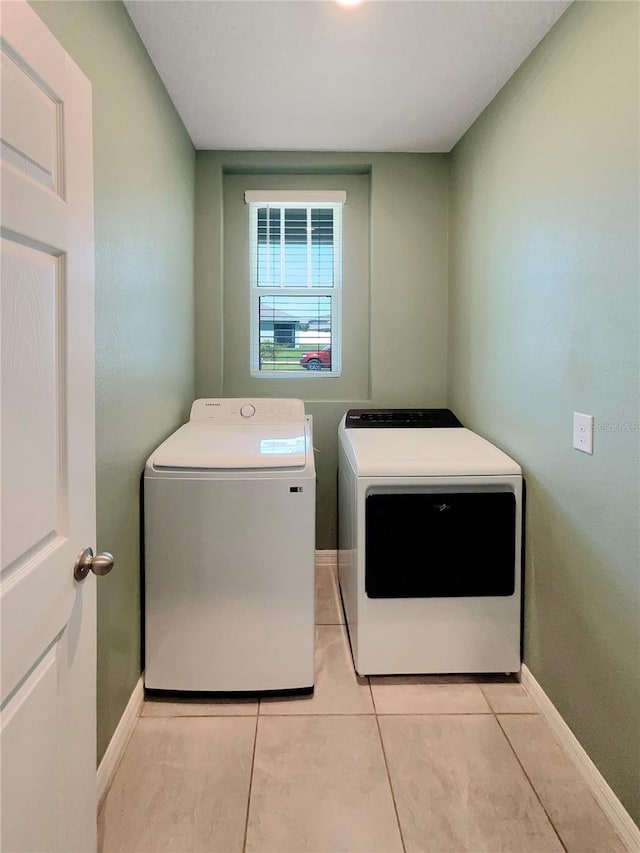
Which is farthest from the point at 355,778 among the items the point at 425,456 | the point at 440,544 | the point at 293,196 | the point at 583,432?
the point at 293,196

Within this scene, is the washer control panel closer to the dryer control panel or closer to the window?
the dryer control panel

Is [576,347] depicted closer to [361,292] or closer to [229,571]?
[229,571]

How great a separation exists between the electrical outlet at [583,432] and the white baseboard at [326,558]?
1.84 meters

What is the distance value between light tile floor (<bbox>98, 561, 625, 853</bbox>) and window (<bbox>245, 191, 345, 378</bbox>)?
6.10 ft

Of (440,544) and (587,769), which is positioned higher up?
(440,544)

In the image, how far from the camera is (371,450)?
6.95 feet

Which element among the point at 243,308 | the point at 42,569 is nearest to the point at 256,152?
the point at 243,308

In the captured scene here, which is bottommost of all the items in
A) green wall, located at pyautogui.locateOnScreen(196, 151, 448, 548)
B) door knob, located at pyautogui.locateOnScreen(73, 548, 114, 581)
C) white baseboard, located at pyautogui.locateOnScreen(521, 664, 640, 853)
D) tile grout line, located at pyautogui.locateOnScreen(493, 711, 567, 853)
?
tile grout line, located at pyautogui.locateOnScreen(493, 711, 567, 853)

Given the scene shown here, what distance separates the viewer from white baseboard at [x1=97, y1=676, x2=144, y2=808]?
1.47 meters

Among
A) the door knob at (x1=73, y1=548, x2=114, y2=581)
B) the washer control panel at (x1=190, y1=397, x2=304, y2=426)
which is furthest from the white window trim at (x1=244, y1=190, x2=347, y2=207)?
the door knob at (x1=73, y1=548, x2=114, y2=581)

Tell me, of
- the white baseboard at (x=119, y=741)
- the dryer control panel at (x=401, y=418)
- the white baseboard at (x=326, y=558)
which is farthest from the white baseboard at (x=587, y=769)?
the white baseboard at (x=119, y=741)

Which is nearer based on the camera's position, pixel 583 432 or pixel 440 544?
pixel 583 432

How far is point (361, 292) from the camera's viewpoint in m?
3.02

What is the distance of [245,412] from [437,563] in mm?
1228
